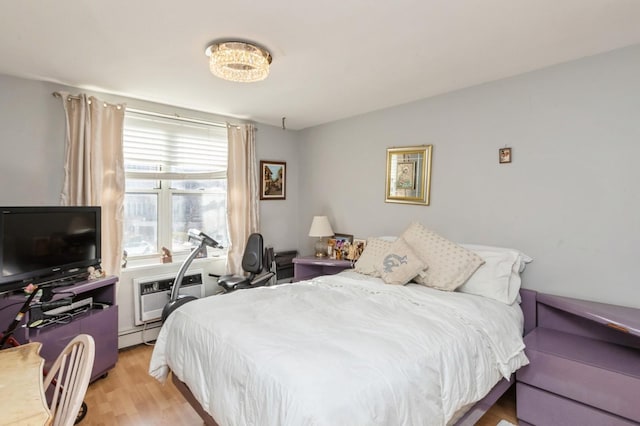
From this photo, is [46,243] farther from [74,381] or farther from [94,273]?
[74,381]

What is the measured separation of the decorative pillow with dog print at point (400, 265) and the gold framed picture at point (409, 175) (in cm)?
63

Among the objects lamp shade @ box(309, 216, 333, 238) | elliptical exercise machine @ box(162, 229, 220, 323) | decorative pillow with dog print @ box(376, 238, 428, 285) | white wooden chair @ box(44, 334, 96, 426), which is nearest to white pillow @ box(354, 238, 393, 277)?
decorative pillow with dog print @ box(376, 238, 428, 285)

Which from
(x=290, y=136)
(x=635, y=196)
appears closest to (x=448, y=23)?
(x=635, y=196)

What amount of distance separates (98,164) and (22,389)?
231cm

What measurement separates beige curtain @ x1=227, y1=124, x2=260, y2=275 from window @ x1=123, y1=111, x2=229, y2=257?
123 mm

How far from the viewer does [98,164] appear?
2.99 meters

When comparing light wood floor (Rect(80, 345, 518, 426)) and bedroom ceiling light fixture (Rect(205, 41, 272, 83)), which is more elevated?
bedroom ceiling light fixture (Rect(205, 41, 272, 83))

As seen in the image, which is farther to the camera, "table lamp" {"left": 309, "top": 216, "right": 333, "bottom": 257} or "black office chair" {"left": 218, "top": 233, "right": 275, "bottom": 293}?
"table lamp" {"left": 309, "top": 216, "right": 333, "bottom": 257}

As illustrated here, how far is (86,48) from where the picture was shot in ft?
7.00

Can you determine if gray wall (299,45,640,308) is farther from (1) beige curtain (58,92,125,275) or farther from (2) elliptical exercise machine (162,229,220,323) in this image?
(1) beige curtain (58,92,125,275)

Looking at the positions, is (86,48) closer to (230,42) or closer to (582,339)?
(230,42)

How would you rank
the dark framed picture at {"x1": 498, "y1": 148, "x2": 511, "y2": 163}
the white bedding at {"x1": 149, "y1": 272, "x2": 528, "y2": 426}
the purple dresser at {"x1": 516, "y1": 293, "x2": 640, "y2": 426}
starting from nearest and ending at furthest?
the white bedding at {"x1": 149, "y1": 272, "x2": 528, "y2": 426}
the purple dresser at {"x1": 516, "y1": 293, "x2": 640, "y2": 426}
the dark framed picture at {"x1": 498, "y1": 148, "x2": 511, "y2": 163}

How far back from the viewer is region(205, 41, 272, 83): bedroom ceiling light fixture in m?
2.01

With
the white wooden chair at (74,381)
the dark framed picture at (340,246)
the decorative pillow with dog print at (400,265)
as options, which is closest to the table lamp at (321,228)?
the dark framed picture at (340,246)
